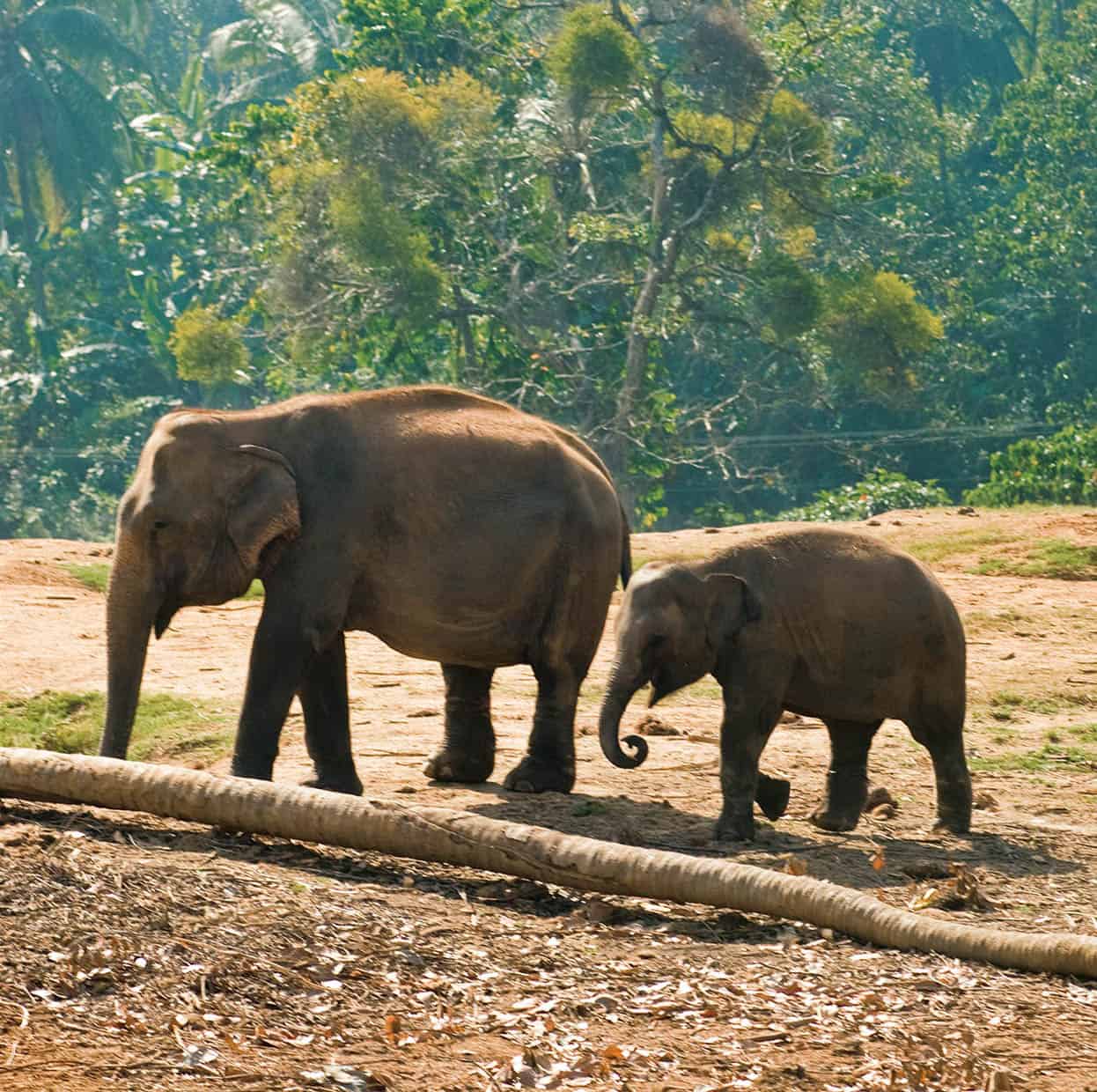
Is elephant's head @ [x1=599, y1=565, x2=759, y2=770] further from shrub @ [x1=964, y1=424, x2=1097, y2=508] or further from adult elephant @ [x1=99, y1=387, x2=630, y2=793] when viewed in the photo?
shrub @ [x1=964, y1=424, x2=1097, y2=508]

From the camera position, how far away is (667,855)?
612cm

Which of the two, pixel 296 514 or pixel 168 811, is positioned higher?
pixel 296 514

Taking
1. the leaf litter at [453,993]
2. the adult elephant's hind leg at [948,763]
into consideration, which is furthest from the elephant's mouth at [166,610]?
the adult elephant's hind leg at [948,763]

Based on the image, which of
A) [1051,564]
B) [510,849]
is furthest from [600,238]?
[510,849]

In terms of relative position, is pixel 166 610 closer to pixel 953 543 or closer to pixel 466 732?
pixel 466 732

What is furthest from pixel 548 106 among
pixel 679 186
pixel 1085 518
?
pixel 1085 518

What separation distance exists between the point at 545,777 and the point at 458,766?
17.9 inches

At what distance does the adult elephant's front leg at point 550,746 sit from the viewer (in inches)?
334

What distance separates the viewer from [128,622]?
25.8ft

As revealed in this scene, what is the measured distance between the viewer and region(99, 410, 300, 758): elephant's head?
783cm

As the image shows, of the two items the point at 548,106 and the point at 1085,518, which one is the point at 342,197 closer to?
the point at 548,106

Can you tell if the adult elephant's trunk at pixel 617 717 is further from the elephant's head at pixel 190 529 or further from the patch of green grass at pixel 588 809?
the elephant's head at pixel 190 529

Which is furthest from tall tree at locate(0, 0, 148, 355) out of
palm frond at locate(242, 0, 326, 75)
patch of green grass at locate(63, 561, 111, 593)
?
patch of green grass at locate(63, 561, 111, 593)

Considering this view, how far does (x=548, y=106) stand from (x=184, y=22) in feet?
79.1
